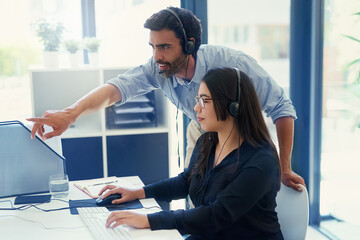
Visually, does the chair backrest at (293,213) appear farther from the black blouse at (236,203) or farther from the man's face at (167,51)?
the man's face at (167,51)

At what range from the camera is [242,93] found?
1.56m

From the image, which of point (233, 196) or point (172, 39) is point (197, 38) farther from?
point (233, 196)

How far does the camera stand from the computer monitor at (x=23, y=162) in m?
1.76

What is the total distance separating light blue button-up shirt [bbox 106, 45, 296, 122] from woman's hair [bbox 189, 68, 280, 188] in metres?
0.31

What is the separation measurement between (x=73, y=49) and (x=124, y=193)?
1411mm

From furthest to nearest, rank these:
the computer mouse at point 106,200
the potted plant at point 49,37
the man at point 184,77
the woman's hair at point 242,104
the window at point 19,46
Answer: the window at point 19,46
the potted plant at point 49,37
the man at point 184,77
the computer mouse at point 106,200
the woman's hair at point 242,104

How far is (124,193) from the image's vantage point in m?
1.72

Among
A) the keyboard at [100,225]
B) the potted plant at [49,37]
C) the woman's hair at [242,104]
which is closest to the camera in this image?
the keyboard at [100,225]

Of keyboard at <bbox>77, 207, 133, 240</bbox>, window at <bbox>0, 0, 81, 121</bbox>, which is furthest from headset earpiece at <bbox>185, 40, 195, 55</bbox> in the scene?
window at <bbox>0, 0, 81, 121</bbox>

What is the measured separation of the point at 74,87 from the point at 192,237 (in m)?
1.72

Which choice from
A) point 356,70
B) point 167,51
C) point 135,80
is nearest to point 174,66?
point 167,51

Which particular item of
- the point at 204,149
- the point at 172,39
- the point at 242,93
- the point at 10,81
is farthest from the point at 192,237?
the point at 10,81

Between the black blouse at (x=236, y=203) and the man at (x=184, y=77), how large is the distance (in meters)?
0.22

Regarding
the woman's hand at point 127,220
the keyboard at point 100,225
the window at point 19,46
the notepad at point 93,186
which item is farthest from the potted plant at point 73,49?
the woman's hand at point 127,220
